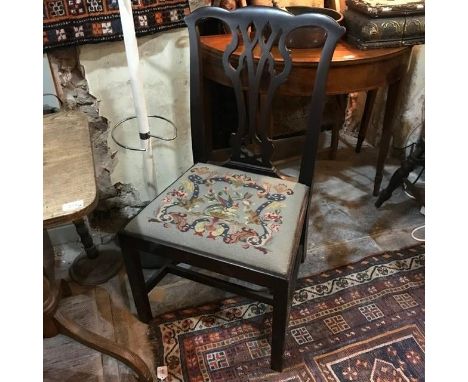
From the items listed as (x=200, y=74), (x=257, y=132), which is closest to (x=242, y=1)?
(x=200, y=74)

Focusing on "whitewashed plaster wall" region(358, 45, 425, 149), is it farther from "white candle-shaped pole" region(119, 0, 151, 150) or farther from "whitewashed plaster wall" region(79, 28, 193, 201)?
"white candle-shaped pole" region(119, 0, 151, 150)

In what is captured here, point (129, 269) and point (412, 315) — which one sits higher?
point (129, 269)

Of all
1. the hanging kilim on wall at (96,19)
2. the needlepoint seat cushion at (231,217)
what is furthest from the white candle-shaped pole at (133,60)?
the needlepoint seat cushion at (231,217)

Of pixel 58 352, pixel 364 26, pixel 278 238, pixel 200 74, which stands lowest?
pixel 58 352

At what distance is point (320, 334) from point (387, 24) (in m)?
1.15

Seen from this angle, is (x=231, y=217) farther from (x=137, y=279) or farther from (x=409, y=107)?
(x=409, y=107)

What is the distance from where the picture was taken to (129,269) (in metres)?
1.23

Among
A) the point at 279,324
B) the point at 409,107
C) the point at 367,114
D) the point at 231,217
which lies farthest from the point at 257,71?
the point at 409,107

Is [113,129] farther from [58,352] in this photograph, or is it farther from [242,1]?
[58,352]

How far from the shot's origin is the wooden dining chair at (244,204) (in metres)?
1.05

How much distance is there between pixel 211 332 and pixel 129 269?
0.39 metres

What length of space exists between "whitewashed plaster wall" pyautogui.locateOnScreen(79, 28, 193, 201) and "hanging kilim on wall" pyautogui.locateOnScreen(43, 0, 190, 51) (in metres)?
0.06

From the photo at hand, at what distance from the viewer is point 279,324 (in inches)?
43.4

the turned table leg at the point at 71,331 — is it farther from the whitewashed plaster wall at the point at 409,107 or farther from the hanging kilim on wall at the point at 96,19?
the whitewashed plaster wall at the point at 409,107
